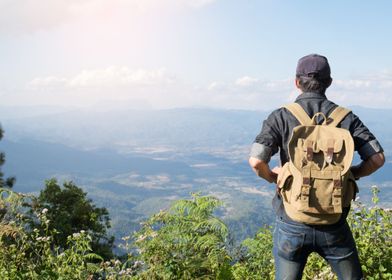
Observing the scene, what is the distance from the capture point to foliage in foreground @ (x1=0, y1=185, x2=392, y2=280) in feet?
14.7

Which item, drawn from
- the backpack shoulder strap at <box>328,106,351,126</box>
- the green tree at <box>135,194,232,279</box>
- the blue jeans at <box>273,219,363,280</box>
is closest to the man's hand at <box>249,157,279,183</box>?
the blue jeans at <box>273,219,363,280</box>

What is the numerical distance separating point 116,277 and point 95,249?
551 inches

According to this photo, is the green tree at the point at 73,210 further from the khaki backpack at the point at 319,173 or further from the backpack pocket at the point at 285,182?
the khaki backpack at the point at 319,173

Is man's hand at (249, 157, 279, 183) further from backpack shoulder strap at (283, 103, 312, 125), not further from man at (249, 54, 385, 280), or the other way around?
backpack shoulder strap at (283, 103, 312, 125)

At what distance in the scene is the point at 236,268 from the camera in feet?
16.8

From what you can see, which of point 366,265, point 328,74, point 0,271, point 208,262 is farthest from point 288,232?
point 0,271

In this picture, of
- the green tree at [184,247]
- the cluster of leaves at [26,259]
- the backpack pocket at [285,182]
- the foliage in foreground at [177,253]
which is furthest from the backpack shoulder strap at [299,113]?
the cluster of leaves at [26,259]

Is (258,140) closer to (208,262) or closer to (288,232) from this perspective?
(288,232)

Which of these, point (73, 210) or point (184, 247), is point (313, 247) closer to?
point (184, 247)

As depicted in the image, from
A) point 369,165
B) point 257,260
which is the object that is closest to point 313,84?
point 369,165

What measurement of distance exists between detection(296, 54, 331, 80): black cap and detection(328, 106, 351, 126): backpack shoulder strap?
0.27 metres

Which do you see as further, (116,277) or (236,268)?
(236,268)

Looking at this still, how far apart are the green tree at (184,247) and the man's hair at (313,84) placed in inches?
93.7

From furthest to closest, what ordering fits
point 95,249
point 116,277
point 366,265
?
point 95,249 → point 116,277 → point 366,265
